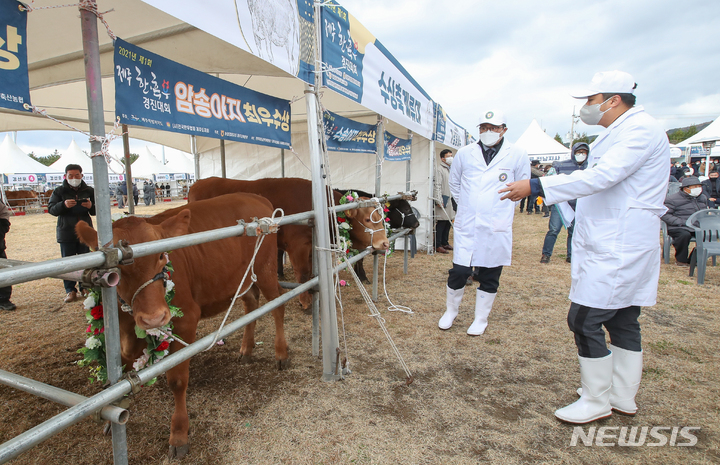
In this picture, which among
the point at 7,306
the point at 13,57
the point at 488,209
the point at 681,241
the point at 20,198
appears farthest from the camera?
the point at 20,198

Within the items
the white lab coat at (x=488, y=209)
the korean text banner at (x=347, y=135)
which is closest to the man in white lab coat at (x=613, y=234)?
the white lab coat at (x=488, y=209)

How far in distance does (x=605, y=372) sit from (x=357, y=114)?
5.10 m

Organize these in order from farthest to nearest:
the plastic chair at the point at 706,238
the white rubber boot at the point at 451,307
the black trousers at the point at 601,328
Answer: the plastic chair at the point at 706,238, the white rubber boot at the point at 451,307, the black trousers at the point at 601,328

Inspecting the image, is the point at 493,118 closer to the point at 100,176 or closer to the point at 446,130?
the point at 100,176

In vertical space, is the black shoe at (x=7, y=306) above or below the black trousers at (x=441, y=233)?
below

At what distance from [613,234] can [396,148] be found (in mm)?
3960

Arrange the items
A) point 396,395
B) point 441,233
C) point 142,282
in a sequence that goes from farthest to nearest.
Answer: point 441,233 → point 396,395 → point 142,282

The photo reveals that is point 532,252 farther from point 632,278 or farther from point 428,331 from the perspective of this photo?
point 632,278

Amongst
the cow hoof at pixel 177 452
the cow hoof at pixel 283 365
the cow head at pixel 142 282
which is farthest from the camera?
the cow hoof at pixel 283 365

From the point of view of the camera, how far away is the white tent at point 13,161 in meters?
18.7

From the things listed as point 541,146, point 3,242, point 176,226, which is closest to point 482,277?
point 176,226

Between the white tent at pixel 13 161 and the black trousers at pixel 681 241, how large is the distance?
25.9m

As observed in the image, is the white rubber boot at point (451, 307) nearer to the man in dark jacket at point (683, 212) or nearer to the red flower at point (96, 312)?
the red flower at point (96, 312)

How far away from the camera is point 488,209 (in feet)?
11.0
